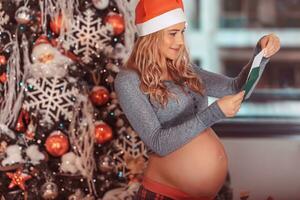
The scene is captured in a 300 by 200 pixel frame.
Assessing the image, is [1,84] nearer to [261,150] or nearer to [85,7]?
[85,7]

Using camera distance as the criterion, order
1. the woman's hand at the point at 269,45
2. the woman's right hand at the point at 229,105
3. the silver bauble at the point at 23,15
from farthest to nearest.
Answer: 1. the silver bauble at the point at 23,15
2. the woman's hand at the point at 269,45
3. the woman's right hand at the point at 229,105

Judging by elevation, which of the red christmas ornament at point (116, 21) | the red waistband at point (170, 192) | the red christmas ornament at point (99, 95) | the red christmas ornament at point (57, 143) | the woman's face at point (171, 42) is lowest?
the red waistband at point (170, 192)

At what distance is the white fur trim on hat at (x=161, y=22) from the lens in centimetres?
146

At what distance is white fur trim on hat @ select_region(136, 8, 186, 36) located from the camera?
146 cm

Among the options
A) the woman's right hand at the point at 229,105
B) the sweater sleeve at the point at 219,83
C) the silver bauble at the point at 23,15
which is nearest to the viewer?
the woman's right hand at the point at 229,105

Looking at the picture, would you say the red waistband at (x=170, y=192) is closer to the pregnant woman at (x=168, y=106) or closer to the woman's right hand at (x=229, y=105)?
the pregnant woman at (x=168, y=106)

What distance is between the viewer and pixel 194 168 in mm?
1471

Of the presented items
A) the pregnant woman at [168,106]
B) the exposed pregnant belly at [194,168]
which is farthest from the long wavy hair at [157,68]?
the exposed pregnant belly at [194,168]

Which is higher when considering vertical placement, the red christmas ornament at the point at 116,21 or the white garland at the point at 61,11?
the white garland at the point at 61,11

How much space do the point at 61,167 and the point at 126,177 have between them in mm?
230

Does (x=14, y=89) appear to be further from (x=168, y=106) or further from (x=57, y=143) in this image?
(x=168, y=106)

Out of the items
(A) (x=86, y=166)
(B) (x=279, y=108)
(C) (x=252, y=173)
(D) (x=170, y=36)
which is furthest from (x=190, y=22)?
(D) (x=170, y=36)

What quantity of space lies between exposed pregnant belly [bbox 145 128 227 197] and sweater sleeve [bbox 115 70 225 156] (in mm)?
46

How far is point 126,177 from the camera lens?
2066mm
